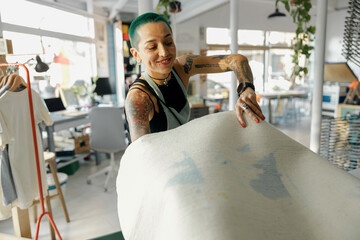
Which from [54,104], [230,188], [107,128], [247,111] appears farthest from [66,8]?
[230,188]

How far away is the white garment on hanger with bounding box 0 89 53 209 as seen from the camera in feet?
6.00

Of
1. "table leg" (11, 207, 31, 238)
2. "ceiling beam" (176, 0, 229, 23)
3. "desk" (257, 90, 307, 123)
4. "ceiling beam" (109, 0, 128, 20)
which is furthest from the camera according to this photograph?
"desk" (257, 90, 307, 123)

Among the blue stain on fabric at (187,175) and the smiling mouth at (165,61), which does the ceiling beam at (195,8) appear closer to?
the smiling mouth at (165,61)

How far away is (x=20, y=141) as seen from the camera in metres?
1.93

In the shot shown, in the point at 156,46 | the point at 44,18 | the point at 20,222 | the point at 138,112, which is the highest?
the point at 44,18

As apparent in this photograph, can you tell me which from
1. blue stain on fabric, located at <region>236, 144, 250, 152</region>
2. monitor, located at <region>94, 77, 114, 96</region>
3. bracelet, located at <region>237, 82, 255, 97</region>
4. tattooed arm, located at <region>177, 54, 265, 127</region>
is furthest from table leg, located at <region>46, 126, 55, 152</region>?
blue stain on fabric, located at <region>236, 144, 250, 152</region>

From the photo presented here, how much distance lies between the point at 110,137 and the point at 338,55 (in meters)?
8.11

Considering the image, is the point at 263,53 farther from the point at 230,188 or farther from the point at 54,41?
the point at 230,188

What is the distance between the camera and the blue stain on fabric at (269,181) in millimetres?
554

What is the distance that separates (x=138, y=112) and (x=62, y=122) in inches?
117

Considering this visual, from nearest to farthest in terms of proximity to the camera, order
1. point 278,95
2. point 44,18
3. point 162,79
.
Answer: point 162,79
point 44,18
point 278,95

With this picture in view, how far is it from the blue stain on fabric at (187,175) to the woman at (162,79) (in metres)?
0.24

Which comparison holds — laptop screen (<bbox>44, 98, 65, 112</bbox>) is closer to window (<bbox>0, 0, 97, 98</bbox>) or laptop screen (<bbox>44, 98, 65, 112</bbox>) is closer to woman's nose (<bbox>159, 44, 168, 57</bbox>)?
window (<bbox>0, 0, 97, 98</bbox>)

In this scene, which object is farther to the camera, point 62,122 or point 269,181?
point 62,122
